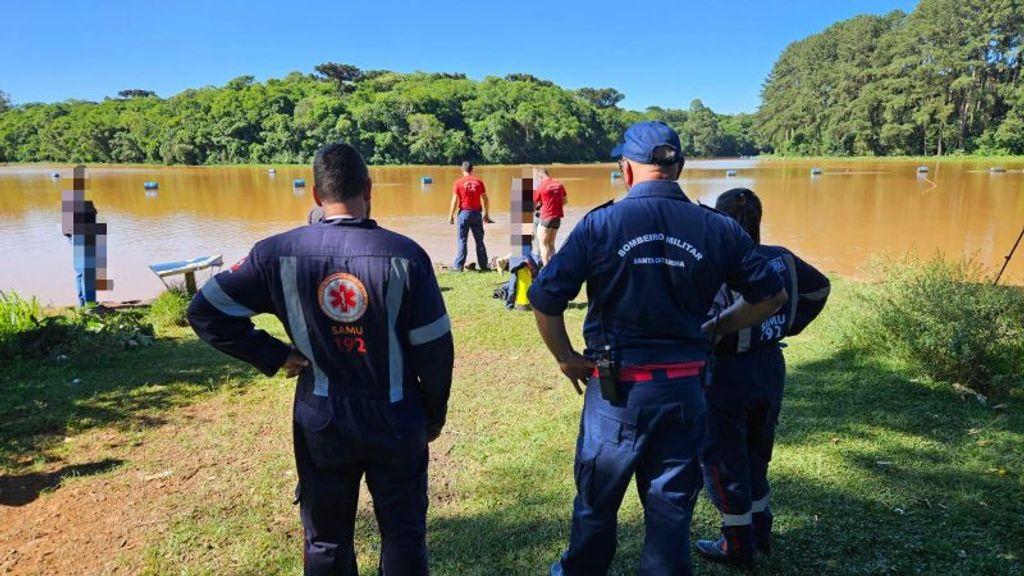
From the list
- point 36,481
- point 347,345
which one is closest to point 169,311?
point 36,481

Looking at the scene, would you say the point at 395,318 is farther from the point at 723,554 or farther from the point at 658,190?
the point at 723,554

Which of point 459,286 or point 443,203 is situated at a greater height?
point 443,203

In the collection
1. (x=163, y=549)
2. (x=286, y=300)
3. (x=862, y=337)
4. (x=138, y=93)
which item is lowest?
(x=163, y=549)

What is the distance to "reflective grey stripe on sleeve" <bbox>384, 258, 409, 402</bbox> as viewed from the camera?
7.23 feet

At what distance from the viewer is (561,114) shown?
9638 centimetres

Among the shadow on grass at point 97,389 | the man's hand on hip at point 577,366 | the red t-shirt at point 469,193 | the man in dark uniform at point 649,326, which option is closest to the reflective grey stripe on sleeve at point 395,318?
the man in dark uniform at point 649,326

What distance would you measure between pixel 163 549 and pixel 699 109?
14138cm

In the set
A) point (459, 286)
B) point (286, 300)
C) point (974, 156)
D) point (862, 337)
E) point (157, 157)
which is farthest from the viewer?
point (157, 157)

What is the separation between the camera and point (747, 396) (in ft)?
9.05

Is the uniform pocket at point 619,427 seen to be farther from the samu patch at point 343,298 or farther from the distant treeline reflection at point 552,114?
the distant treeline reflection at point 552,114

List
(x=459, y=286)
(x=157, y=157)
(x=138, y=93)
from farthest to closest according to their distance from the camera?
1. (x=138, y=93)
2. (x=157, y=157)
3. (x=459, y=286)

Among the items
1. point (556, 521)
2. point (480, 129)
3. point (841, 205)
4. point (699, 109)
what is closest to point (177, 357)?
point (556, 521)

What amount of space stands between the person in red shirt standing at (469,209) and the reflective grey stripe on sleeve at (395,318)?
8708 mm

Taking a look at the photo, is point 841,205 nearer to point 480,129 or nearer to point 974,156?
point 974,156
